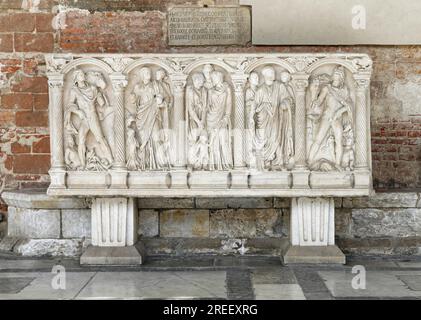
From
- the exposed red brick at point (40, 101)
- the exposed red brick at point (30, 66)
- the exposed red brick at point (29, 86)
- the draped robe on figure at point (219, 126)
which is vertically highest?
the exposed red brick at point (30, 66)

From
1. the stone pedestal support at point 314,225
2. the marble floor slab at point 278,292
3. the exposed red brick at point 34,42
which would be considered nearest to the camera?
the marble floor slab at point 278,292

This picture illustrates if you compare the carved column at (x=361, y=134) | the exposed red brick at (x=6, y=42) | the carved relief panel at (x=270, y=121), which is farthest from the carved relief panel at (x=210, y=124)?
the exposed red brick at (x=6, y=42)

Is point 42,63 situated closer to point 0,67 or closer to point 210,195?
point 0,67

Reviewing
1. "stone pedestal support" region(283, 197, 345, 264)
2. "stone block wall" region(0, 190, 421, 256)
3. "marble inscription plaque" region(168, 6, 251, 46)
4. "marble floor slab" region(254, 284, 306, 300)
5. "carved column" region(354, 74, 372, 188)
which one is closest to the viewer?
"marble floor slab" region(254, 284, 306, 300)

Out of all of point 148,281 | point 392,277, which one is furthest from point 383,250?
point 148,281

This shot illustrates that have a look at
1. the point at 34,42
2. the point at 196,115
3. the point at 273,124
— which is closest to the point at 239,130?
the point at 273,124

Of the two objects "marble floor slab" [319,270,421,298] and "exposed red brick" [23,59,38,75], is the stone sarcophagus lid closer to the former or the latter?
"marble floor slab" [319,270,421,298]

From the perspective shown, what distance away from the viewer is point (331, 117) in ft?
20.0

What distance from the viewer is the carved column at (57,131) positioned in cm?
612

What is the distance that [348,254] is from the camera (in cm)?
668

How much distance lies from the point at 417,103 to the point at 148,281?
3877 mm

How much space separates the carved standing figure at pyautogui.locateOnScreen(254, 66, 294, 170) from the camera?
611 cm

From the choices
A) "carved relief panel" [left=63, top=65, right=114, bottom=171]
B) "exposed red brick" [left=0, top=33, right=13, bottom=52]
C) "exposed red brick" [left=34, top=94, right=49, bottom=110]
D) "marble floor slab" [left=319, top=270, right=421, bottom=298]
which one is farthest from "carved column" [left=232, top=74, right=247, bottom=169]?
"exposed red brick" [left=0, top=33, right=13, bottom=52]

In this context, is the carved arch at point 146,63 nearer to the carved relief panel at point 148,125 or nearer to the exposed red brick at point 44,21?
the carved relief panel at point 148,125
